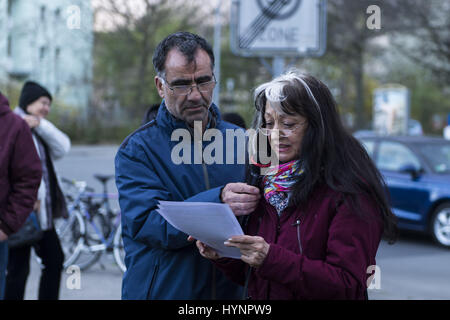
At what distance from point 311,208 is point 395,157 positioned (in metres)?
7.56

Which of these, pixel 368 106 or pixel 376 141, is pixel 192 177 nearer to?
pixel 376 141

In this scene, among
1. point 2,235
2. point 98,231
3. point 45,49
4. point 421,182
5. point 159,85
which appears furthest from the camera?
point 45,49

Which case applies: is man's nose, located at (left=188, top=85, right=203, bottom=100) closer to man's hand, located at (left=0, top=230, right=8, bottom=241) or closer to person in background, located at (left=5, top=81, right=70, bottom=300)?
man's hand, located at (left=0, top=230, right=8, bottom=241)

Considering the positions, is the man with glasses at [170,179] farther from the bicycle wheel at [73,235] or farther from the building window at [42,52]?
the building window at [42,52]

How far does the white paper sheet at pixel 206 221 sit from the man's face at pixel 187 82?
0.51 metres

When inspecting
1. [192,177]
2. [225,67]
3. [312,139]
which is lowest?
[192,177]

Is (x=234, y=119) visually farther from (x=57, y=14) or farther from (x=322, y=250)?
(x=57, y=14)

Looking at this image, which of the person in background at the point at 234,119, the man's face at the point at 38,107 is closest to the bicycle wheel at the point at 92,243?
the man's face at the point at 38,107

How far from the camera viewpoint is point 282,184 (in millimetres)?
2059

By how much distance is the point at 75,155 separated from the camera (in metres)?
25.4

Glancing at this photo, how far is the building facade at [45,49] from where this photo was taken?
2552cm

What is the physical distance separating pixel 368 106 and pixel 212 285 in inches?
1705

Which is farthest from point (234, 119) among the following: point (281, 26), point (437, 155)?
point (437, 155)

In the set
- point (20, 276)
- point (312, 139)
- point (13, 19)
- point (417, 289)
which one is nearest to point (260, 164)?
point (312, 139)
